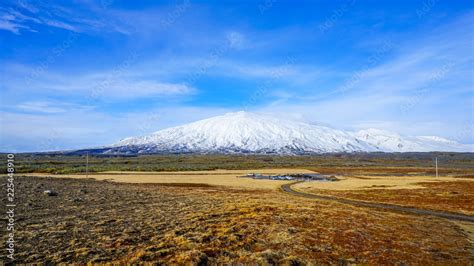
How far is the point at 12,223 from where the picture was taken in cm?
1917

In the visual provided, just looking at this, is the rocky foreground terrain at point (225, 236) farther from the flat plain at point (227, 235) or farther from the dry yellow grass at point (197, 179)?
the dry yellow grass at point (197, 179)

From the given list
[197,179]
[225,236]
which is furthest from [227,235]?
[197,179]

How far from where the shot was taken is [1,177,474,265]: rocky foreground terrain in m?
14.8

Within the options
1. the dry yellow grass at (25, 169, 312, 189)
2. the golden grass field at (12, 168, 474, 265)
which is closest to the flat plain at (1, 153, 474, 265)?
the golden grass field at (12, 168, 474, 265)

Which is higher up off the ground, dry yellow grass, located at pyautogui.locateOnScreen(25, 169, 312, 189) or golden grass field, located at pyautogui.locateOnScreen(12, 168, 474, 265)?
golden grass field, located at pyautogui.locateOnScreen(12, 168, 474, 265)

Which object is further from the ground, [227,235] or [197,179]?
[227,235]

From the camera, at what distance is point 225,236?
18.3 m

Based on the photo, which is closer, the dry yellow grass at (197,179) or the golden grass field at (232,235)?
the golden grass field at (232,235)

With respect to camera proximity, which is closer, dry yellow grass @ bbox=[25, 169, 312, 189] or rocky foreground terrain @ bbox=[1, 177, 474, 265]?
rocky foreground terrain @ bbox=[1, 177, 474, 265]

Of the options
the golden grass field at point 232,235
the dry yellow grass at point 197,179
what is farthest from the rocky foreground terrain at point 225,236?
the dry yellow grass at point 197,179

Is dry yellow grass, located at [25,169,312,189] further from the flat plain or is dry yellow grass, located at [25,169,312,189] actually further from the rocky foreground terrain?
the rocky foreground terrain

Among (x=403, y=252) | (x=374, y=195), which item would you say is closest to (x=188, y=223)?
(x=403, y=252)

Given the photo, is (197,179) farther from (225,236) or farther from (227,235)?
(225,236)

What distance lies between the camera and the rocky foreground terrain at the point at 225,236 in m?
14.8
